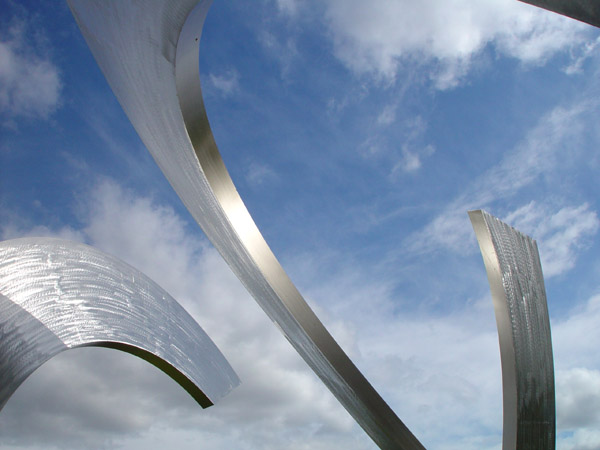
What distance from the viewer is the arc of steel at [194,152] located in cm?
448

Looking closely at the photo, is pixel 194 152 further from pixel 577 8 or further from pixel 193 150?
pixel 577 8

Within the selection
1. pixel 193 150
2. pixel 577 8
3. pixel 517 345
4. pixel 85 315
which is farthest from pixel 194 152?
pixel 577 8

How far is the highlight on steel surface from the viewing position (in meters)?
4.92

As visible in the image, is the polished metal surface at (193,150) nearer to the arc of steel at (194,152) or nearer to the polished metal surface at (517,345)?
the arc of steel at (194,152)

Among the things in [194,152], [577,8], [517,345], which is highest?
[194,152]

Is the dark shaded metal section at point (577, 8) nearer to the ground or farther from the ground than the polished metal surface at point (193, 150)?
nearer to the ground

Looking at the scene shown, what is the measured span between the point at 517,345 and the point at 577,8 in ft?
9.65

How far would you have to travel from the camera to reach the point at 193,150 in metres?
5.19

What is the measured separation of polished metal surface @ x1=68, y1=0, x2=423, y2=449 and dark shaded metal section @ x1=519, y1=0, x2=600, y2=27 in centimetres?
270

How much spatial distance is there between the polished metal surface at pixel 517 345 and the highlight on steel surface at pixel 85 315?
4323 millimetres

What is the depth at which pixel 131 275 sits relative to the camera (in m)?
6.61

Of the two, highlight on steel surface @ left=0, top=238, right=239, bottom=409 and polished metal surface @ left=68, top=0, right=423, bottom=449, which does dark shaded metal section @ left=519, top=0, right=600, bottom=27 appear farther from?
highlight on steel surface @ left=0, top=238, right=239, bottom=409

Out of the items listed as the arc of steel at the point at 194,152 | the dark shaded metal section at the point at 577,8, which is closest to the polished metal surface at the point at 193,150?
the arc of steel at the point at 194,152

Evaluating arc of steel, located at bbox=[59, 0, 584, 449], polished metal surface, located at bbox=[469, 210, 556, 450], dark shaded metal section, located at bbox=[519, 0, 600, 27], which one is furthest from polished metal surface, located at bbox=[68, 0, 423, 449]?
dark shaded metal section, located at bbox=[519, 0, 600, 27]
